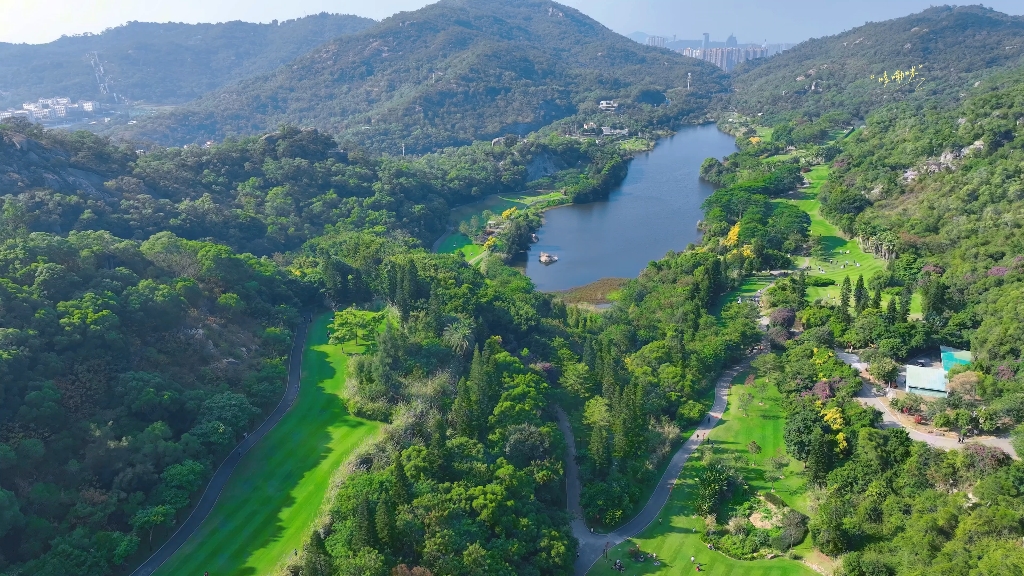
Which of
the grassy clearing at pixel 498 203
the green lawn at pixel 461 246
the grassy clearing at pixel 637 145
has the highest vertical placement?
the grassy clearing at pixel 637 145

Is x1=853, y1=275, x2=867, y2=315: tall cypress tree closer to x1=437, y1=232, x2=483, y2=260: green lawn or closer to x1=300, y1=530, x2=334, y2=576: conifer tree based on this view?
x1=300, y1=530, x2=334, y2=576: conifer tree

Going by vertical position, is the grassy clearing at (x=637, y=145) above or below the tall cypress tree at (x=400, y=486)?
above

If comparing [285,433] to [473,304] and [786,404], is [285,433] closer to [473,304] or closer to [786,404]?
[473,304]

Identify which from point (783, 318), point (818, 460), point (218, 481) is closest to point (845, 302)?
point (783, 318)

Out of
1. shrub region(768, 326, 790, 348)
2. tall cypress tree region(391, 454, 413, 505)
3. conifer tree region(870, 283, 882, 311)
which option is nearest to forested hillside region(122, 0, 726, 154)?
shrub region(768, 326, 790, 348)

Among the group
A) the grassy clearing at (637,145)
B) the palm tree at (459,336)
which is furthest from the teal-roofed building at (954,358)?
the grassy clearing at (637,145)

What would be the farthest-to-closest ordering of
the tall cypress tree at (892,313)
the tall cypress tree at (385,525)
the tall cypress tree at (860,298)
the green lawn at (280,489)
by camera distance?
the tall cypress tree at (860,298) < the tall cypress tree at (892,313) < the green lawn at (280,489) < the tall cypress tree at (385,525)

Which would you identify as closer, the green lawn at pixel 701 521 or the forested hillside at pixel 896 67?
the green lawn at pixel 701 521

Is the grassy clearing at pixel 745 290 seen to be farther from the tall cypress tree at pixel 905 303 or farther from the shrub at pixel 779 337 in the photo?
the tall cypress tree at pixel 905 303
